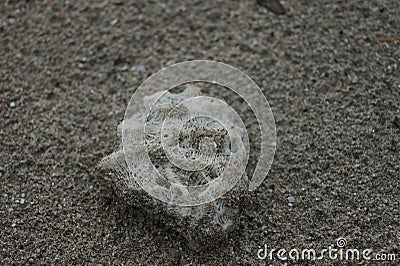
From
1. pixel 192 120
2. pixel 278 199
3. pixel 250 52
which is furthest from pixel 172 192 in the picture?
pixel 250 52

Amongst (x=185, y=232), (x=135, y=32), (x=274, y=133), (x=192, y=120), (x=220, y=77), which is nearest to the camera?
(x=185, y=232)

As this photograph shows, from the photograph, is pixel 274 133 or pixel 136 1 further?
pixel 136 1

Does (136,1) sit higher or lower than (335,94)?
higher

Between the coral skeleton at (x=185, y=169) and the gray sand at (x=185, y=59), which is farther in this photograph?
the gray sand at (x=185, y=59)

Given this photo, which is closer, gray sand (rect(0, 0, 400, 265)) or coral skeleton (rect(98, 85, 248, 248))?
coral skeleton (rect(98, 85, 248, 248))

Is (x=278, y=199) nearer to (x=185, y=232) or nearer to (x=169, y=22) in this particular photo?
(x=185, y=232)

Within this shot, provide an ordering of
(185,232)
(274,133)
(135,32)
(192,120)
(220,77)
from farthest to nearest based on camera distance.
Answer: (135,32)
(220,77)
(274,133)
(192,120)
(185,232)

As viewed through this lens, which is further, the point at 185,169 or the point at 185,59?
the point at 185,59

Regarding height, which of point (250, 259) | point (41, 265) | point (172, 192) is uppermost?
point (172, 192)
